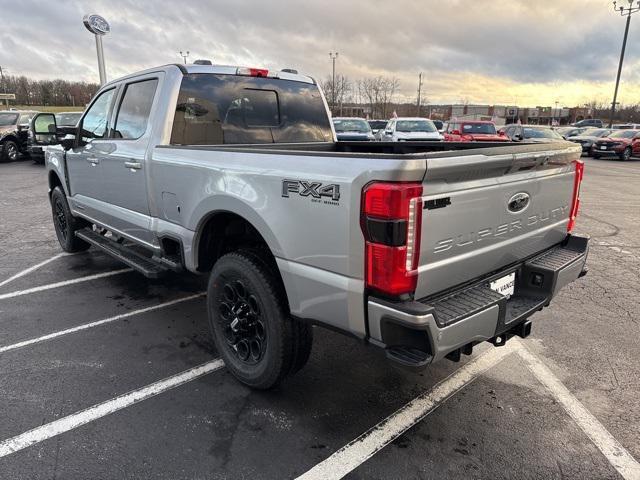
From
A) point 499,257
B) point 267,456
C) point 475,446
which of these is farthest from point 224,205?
point 475,446

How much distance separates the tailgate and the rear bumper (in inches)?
3.4

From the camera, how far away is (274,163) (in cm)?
262

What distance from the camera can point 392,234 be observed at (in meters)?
2.07

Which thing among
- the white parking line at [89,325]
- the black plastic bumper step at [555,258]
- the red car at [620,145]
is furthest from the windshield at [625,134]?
the white parking line at [89,325]

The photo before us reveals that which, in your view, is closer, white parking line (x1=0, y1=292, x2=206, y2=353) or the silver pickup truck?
the silver pickup truck

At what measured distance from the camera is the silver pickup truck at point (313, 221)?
2.14 metres

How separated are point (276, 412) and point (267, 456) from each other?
1.32 feet

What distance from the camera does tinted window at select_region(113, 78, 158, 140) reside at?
399 centimetres

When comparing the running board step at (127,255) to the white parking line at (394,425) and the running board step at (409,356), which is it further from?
the running board step at (409,356)

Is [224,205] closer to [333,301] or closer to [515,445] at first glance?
[333,301]

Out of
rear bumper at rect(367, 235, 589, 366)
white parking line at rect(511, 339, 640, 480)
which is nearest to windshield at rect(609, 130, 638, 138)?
white parking line at rect(511, 339, 640, 480)

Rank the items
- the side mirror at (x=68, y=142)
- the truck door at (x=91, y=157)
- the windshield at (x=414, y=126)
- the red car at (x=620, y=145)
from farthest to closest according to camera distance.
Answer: the red car at (x=620, y=145), the windshield at (x=414, y=126), the side mirror at (x=68, y=142), the truck door at (x=91, y=157)

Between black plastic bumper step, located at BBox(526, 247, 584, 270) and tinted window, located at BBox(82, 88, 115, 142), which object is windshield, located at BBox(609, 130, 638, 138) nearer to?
black plastic bumper step, located at BBox(526, 247, 584, 270)

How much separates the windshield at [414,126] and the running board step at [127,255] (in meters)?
14.8
